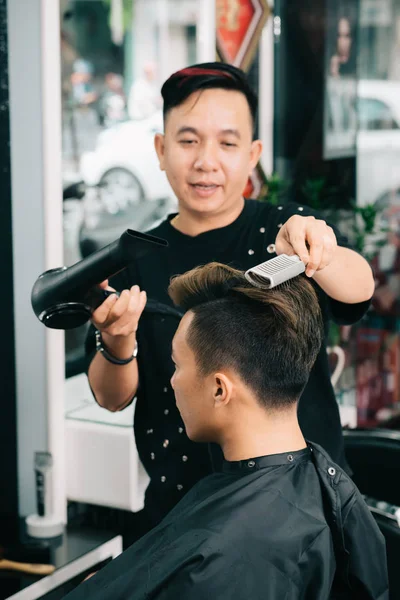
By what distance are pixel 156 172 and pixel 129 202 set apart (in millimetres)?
160

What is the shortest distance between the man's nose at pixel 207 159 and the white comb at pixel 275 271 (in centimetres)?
39

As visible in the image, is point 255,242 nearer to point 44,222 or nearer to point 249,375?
point 249,375

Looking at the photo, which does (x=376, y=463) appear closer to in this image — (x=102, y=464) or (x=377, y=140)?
(x=102, y=464)

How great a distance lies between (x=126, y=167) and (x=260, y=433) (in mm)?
1540

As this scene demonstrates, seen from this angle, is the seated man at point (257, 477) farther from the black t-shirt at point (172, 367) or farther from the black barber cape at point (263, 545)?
the black t-shirt at point (172, 367)

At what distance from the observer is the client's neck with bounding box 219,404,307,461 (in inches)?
57.9

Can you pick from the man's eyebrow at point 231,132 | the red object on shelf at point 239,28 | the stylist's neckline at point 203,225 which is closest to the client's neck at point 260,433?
the stylist's neckline at point 203,225

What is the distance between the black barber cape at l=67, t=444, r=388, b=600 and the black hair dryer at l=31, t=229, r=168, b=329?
0.38 metres

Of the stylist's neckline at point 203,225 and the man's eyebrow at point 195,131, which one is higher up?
the man's eyebrow at point 195,131

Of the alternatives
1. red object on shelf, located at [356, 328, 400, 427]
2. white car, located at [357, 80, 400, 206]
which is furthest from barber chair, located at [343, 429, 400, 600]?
white car, located at [357, 80, 400, 206]

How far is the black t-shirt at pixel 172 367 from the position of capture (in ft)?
5.83

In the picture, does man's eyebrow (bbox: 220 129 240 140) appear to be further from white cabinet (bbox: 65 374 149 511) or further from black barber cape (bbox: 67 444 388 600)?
white cabinet (bbox: 65 374 149 511)

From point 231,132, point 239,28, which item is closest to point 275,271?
point 231,132

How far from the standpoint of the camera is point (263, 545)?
4.53 feet
